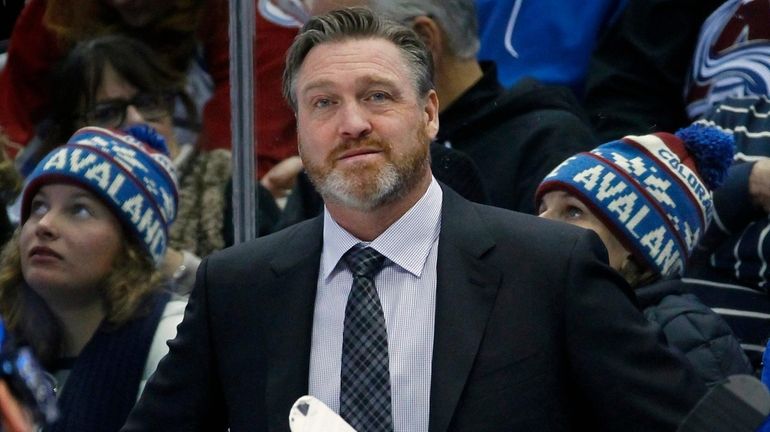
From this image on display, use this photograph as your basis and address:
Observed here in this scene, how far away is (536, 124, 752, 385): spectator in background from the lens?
13.3 feet

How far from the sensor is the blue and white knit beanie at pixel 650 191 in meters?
4.05

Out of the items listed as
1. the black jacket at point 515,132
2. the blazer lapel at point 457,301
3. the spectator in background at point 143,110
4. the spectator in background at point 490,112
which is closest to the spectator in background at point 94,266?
the spectator in background at point 143,110

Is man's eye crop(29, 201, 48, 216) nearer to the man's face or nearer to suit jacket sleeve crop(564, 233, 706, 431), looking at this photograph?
the man's face

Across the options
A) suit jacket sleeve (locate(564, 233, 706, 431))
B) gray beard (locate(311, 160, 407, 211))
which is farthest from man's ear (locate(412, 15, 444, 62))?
suit jacket sleeve (locate(564, 233, 706, 431))

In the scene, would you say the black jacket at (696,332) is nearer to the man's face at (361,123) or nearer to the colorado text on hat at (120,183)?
the man's face at (361,123)

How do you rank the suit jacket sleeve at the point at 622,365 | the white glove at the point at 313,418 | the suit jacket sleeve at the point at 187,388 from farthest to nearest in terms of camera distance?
the suit jacket sleeve at the point at 187,388
the suit jacket sleeve at the point at 622,365
the white glove at the point at 313,418

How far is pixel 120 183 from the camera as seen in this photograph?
449cm

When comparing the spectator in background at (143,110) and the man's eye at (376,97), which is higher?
the man's eye at (376,97)

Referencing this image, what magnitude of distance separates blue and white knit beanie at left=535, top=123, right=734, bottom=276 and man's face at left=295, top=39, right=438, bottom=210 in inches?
34.9

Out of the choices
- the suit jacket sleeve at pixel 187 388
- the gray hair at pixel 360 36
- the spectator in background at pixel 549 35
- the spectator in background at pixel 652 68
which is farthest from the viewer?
the spectator in background at pixel 549 35

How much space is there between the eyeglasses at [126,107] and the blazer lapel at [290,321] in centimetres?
174

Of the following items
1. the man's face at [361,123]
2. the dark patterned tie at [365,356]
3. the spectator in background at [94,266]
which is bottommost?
the spectator in background at [94,266]

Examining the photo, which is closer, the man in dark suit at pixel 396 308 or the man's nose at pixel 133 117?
the man in dark suit at pixel 396 308

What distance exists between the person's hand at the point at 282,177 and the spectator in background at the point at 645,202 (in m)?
0.82
